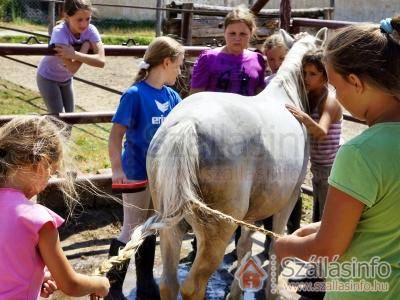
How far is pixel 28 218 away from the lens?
5.15 ft

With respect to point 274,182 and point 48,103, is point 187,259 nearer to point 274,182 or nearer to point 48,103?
point 274,182

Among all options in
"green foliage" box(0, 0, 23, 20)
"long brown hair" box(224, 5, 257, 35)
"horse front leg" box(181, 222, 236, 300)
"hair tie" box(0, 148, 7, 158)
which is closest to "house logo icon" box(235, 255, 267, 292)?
"horse front leg" box(181, 222, 236, 300)

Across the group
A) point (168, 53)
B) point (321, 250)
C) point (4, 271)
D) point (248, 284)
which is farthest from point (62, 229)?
point (321, 250)

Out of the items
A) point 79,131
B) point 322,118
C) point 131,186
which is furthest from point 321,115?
point 79,131

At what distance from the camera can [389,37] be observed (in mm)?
1426

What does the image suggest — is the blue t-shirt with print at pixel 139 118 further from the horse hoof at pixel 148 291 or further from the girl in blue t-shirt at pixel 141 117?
the horse hoof at pixel 148 291

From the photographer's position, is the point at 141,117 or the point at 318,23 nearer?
the point at 141,117

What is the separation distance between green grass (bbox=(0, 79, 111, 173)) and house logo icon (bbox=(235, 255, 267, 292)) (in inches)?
74.1

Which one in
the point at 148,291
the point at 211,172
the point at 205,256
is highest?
the point at 211,172

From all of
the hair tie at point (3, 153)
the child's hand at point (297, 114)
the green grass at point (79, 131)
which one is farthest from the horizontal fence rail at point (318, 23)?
the hair tie at point (3, 153)

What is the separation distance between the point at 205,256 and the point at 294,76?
149cm

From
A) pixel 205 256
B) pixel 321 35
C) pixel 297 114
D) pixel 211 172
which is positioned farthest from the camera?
pixel 321 35

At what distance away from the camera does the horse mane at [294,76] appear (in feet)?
11.6

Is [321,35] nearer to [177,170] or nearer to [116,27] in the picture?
[177,170]
